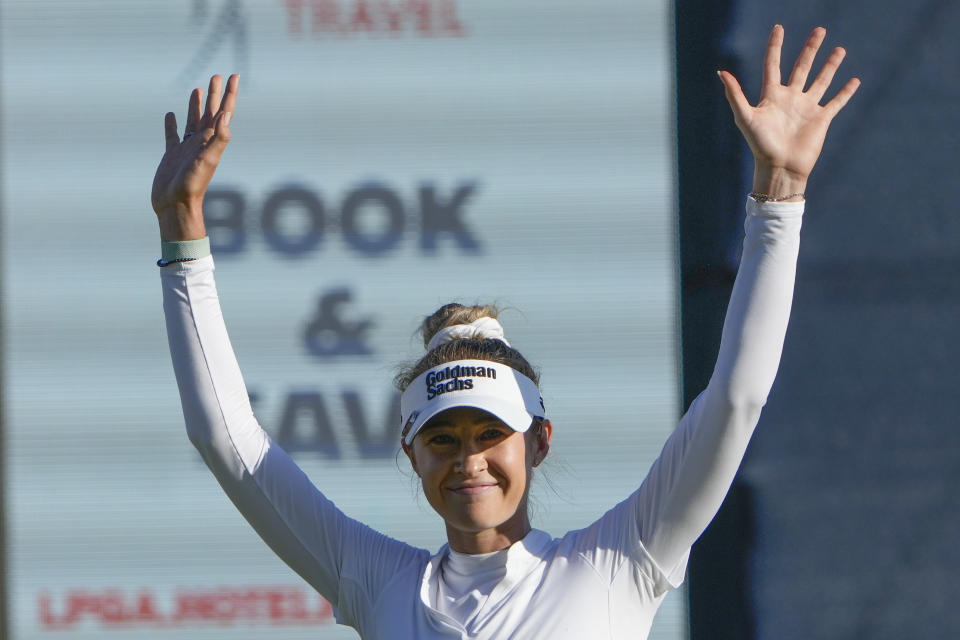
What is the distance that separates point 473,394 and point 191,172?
1.67 feet

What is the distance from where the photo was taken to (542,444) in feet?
6.22

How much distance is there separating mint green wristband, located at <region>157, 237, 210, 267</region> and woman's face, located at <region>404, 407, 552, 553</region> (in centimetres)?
41

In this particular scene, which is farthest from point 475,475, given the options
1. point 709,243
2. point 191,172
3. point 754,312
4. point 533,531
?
point 709,243

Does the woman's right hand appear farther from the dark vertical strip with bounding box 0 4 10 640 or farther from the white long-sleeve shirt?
the dark vertical strip with bounding box 0 4 10 640

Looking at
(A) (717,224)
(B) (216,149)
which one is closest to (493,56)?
(A) (717,224)

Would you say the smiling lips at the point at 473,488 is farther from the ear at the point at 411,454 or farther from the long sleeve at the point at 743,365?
the long sleeve at the point at 743,365

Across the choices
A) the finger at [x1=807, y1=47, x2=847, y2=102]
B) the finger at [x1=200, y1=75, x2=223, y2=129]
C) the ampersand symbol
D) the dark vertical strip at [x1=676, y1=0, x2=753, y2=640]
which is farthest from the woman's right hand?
the dark vertical strip at [x1=676, y1=0, x2=753, y2=640]

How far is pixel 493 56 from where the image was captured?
318 centimetres

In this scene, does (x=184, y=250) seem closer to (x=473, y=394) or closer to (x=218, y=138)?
(x=218, y=138)

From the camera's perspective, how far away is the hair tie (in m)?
1.95

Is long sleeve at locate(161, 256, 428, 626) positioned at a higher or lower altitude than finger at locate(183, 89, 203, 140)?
lower

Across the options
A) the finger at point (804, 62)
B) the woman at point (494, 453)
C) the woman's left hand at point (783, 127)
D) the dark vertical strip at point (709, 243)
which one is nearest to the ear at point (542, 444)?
the woman at point (494, 453)

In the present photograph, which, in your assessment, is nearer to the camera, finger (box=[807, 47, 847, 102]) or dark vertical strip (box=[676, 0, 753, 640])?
finger (box=[807, 47, 847, 102])

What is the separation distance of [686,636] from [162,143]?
5.90ft
